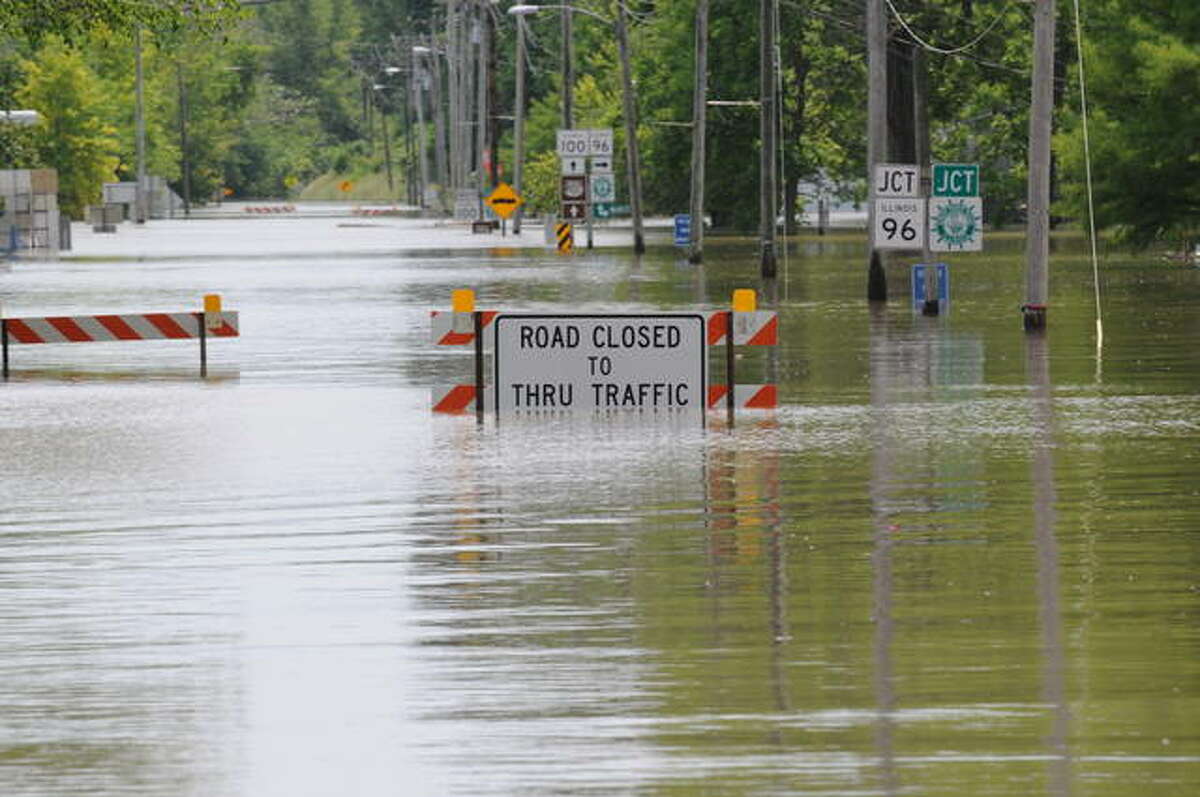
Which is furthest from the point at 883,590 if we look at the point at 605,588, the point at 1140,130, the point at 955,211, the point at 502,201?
the point at 502,201

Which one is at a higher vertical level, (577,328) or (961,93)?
(961,93)

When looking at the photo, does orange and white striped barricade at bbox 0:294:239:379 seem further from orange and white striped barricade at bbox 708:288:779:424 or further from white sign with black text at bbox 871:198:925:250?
white sign with black text at bbox 871:198:925:250

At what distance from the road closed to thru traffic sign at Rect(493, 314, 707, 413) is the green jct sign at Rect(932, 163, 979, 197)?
13.0 metres

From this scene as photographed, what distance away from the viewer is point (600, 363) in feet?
75.8

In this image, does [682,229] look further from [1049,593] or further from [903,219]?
[1049,593]

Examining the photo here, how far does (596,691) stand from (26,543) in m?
5.76

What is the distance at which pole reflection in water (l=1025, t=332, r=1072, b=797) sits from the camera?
9.27 metres

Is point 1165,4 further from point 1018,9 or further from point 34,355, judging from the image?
point 1018,9

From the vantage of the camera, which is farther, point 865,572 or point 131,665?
point 865,572

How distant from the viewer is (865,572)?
13.8 meters

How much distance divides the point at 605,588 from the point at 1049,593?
2.03 metres

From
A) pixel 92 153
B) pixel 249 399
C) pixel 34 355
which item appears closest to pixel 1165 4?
pixel 34 355

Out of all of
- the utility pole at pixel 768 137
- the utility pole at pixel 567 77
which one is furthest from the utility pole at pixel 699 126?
the utility pole at pixel 567 77

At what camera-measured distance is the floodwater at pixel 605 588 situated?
947 cm
